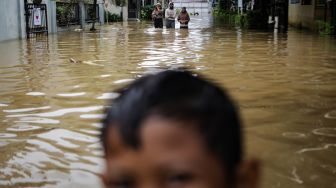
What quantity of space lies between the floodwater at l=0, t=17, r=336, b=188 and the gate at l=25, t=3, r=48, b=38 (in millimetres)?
9855

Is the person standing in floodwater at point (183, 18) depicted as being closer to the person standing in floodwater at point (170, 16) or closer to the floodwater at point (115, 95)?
the person standing in floodwater at point (170, 16)

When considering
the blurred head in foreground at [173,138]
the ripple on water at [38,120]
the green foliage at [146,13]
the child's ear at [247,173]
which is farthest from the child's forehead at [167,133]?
the green foliage at [146,13]

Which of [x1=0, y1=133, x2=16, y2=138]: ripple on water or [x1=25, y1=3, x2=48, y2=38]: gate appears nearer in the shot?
[x1=0, y1=133, x2=16, y2=138]: ripple on water

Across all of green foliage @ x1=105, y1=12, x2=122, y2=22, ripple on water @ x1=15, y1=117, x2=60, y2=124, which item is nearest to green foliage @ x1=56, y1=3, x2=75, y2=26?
green foliage @ x1=105, y1=12, x2=122, y2=22

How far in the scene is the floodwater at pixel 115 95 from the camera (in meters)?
3.97

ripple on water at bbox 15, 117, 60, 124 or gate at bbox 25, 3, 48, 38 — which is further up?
gate at bbox 25, 3, 48, 38

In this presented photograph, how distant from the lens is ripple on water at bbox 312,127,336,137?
4.93 metres

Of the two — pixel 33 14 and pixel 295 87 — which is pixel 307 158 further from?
pixel 33 14

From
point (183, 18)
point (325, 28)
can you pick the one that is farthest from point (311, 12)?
point (183, 18)

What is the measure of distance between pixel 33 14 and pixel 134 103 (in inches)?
878

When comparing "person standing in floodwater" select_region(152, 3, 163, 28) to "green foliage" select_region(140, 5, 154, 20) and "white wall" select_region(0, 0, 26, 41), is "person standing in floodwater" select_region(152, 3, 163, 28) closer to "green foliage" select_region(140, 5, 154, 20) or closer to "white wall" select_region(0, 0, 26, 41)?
"white wall" select_region(0, 0, 26, 41)

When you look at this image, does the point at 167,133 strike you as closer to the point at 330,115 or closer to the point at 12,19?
the point at 330,115

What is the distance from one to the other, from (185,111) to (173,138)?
7 cm

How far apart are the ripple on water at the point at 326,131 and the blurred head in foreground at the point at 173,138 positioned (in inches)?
156
